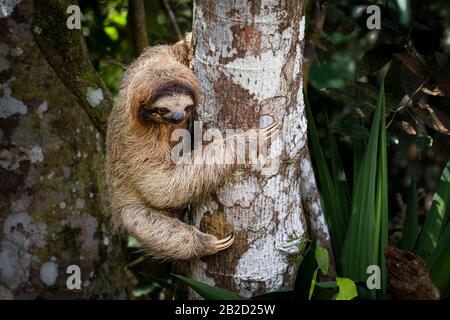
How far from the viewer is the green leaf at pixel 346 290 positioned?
340 cm

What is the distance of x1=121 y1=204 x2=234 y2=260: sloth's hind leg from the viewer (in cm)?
352

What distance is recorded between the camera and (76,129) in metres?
5.05

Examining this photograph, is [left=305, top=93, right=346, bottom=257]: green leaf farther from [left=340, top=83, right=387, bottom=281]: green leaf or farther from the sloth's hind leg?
the sloth's hind leg

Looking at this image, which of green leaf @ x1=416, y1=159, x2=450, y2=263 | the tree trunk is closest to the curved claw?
green leaf @ x1=416, y1=159, x2=450, y2=263

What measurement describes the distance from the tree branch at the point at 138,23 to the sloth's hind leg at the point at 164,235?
5.20 feet

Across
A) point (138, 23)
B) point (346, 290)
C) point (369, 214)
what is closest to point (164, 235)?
point (346, 290)

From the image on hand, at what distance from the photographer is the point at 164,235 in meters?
3.85

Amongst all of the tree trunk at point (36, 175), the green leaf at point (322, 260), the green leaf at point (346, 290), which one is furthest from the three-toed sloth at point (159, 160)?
the tree trunk at point (36, 175)

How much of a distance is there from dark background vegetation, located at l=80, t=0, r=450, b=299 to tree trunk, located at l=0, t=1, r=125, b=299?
64 cm

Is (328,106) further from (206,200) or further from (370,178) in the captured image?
(206,200)

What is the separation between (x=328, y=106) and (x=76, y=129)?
3.29 meters

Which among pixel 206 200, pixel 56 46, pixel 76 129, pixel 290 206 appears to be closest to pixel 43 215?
pixel 76 129

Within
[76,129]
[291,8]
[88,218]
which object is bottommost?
[88,218]

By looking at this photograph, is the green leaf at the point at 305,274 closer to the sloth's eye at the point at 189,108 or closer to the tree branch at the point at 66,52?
the sloth's eye at the point at 189,108
